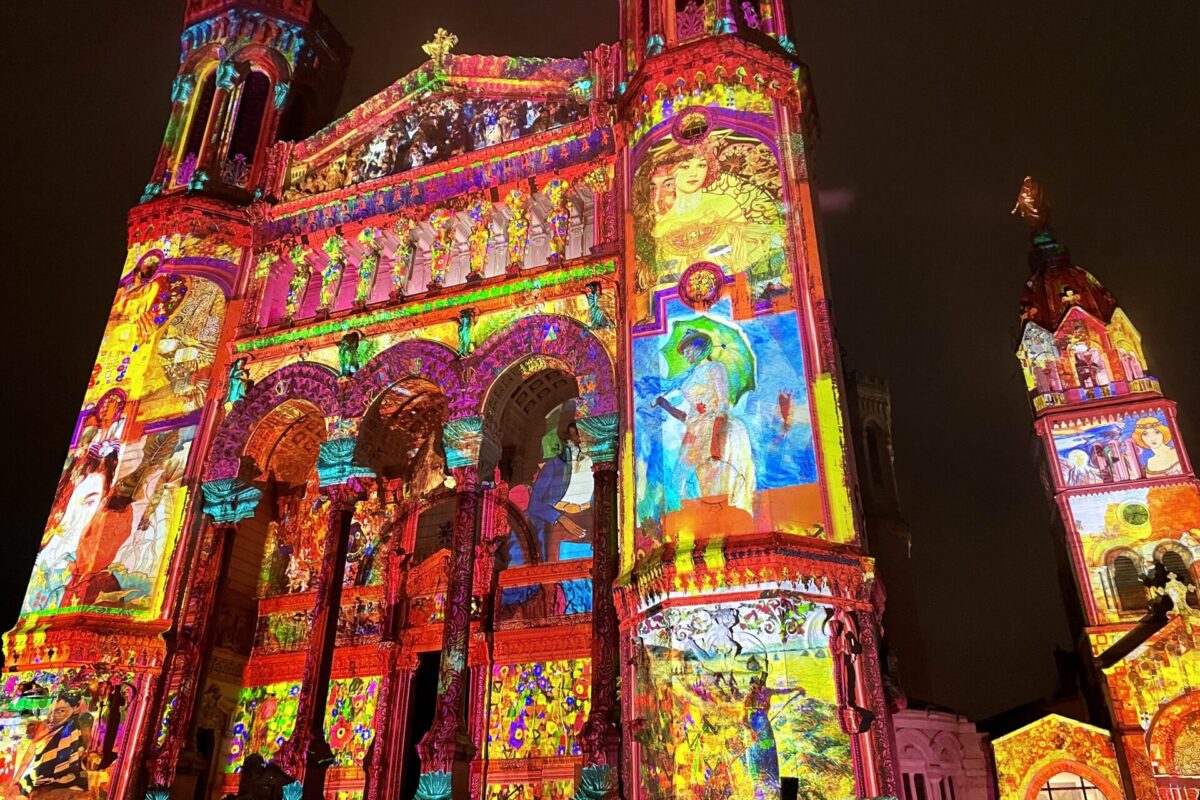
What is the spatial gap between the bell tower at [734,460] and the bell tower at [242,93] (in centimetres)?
939

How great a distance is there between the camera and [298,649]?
15867 mm

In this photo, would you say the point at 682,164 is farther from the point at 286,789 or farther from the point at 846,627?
the point at 286,789

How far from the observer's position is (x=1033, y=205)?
2784 centimetres

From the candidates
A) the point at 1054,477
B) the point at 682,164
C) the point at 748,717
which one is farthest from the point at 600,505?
the point at 1054,477

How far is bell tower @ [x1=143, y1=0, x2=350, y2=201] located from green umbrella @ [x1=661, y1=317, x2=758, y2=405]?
1097 centimetres

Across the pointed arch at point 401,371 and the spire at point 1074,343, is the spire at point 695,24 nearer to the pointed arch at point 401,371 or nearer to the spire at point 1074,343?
the pointed arch at point 401,371

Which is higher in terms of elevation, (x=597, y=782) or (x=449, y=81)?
(x=449, y=81)

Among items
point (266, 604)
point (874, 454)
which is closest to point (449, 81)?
point (266, 604)

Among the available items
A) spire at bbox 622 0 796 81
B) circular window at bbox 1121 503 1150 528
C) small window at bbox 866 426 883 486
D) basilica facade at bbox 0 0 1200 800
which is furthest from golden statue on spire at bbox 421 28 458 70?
circular window at bbox 1121 503 1150 528

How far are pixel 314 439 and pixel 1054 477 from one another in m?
19.1

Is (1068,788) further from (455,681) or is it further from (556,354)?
(556,354)

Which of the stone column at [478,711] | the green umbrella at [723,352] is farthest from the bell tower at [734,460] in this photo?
the stone column at [478,711]

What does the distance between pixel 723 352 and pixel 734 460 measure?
1721 millimetres

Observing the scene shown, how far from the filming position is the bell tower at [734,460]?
959 centimetres
